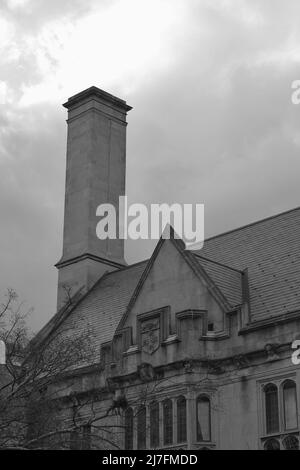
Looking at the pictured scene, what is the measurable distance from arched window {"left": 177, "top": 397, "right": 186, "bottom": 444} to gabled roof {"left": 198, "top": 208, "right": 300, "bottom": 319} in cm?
400

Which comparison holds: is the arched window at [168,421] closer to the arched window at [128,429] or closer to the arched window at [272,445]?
the arched window at [128,429]

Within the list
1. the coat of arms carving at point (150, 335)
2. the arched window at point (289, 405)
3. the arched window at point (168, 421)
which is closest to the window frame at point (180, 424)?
the arched window at point (168, 421)

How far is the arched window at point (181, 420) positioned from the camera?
34.3m

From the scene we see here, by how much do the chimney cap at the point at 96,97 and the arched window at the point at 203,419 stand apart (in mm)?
25203

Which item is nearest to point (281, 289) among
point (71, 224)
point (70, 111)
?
point (71, 224)

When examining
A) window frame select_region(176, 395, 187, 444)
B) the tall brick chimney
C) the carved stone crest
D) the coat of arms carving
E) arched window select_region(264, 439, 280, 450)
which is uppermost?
the tall brick chimney

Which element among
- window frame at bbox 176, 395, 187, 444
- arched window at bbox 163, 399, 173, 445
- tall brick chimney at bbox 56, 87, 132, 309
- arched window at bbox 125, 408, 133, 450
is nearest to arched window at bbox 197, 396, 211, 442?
window frame at bbox 176, 395, 187, 444

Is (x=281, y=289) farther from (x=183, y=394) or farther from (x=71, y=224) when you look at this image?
(x=71, y=224)

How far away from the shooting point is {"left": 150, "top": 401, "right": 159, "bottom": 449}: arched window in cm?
3531

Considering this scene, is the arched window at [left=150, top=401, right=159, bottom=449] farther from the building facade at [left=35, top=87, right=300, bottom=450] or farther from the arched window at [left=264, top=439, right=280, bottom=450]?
the arched window at [left=264, top=439, right=280, bottom=450]

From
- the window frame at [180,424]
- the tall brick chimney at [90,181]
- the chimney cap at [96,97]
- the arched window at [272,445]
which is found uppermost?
the chimney cap at [96,97]

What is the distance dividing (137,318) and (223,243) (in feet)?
23.6

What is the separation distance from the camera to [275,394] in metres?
33.0

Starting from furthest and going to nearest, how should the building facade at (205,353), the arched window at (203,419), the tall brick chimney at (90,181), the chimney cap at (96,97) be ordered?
the chimney cap at (96,97) → the tall brick chimney at (90,181) → the arched window at (203,419) → the building facade at (205,353)
